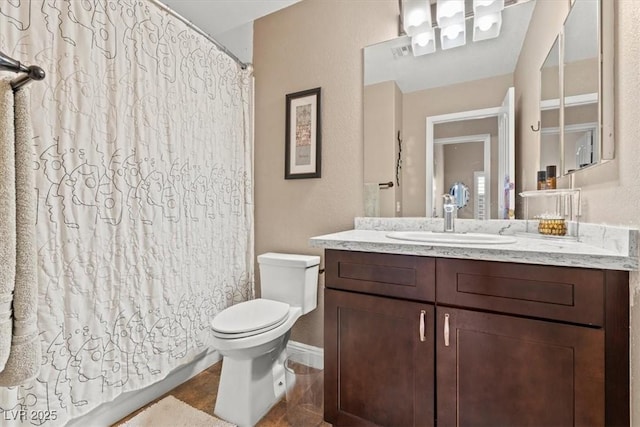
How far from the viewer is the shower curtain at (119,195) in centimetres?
114

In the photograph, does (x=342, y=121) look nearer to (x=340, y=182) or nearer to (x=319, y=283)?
(x=340, y=182)

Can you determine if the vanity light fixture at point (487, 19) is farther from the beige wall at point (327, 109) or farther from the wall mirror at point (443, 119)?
the beige wall at point (327, 109)

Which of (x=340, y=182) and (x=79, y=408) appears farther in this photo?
(x=340, y=182)

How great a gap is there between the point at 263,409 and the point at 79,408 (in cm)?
81

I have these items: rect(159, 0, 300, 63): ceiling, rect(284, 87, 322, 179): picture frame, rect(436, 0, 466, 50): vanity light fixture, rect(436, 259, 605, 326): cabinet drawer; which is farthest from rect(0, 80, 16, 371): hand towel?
rect(436, 0, 466, 50): vanity light fixture

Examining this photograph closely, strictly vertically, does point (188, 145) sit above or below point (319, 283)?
above

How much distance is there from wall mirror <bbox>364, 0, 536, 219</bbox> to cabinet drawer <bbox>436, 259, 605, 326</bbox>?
0.65 metres

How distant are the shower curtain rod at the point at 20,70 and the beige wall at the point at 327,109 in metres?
1.51

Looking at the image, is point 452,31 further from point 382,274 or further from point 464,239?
point 382,274

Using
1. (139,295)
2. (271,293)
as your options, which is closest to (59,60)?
(139,295)

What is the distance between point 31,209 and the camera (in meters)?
0.75

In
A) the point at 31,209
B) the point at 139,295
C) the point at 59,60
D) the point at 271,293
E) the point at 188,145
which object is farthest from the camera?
the point at 271,293

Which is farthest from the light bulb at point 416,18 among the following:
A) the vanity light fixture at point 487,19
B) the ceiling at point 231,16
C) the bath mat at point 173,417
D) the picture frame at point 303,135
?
the bath mat at point 173,417

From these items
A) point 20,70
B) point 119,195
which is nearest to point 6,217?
point 20,70
